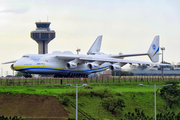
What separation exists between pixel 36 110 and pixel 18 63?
78.4 ft

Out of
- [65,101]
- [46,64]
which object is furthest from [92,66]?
[65,101]

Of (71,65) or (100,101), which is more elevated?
(71,65)

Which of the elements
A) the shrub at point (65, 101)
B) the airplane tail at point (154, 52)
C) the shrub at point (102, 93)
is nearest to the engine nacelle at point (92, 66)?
the airplane tail at point (154, 52)

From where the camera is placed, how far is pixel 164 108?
43.3 metres

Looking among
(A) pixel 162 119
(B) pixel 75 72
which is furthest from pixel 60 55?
(A) pixel 162 119

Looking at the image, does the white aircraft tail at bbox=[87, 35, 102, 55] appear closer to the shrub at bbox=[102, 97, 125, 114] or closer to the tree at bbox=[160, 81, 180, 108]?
the tree at bbox=[160, 81, 180, 108]

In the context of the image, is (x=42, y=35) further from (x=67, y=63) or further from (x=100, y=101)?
(x=100, y=101)

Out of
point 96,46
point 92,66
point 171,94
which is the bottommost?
point 171,94

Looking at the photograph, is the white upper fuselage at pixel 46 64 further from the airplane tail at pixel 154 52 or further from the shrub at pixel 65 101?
the shrub at pixel 65 101

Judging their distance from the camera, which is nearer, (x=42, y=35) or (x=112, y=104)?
(x=112, y=104)

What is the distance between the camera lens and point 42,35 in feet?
609

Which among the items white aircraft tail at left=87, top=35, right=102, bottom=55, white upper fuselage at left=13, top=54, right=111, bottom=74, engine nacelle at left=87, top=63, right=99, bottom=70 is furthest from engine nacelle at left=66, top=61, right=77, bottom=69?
white aircraft tail at left=87, top=35, right=102, bottom=55

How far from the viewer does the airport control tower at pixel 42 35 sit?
609ft

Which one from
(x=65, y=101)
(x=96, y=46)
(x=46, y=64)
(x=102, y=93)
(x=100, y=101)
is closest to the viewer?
(x=65, y=101)
